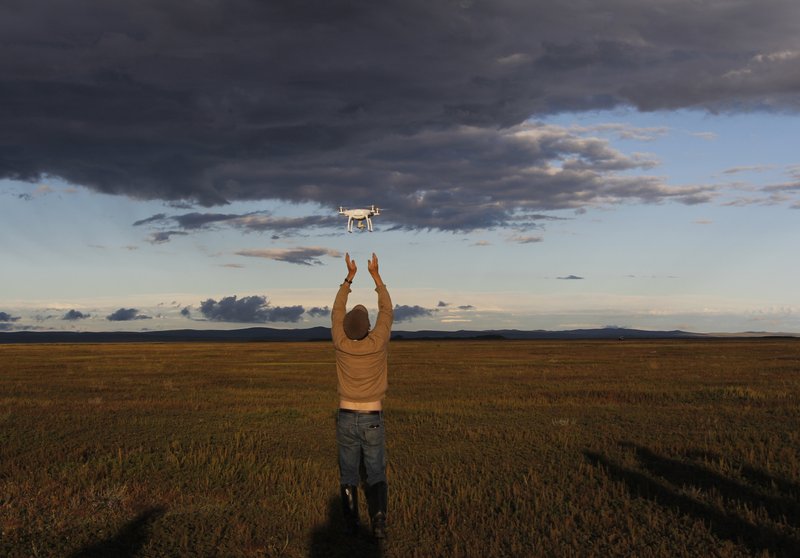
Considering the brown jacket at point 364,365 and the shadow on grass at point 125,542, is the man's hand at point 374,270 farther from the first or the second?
the shadow on grass at point 125,542

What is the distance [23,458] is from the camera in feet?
43.5

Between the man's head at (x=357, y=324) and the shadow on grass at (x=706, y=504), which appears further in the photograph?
the shadow on grass at (x=706, y=504)

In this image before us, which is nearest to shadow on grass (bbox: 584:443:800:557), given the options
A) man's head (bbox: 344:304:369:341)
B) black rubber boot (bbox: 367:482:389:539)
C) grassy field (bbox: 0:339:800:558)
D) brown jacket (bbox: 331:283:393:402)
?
grassy field (bbox: 0:339:800:558)

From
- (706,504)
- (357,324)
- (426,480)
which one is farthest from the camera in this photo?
(426,480)

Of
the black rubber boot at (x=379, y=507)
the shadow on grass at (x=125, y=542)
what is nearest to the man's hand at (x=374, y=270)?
the black rubber boot at (x=379, y=507)

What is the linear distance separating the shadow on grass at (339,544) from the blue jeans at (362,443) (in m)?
Answer: 0.74

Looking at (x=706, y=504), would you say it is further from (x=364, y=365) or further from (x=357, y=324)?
(x=357, y=324)

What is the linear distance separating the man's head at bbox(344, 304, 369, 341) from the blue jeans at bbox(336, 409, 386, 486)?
0.90m

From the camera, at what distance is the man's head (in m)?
7.56

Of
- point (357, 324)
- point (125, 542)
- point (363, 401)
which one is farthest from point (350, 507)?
point (125, 542)

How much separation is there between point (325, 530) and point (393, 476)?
283 centimetres

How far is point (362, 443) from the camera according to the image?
7.71m

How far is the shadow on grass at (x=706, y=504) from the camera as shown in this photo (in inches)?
311

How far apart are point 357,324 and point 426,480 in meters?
4.48
